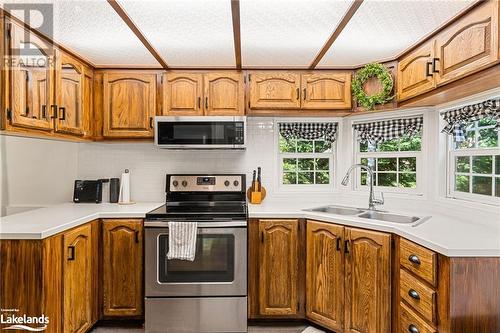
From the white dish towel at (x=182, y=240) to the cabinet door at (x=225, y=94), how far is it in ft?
3.46

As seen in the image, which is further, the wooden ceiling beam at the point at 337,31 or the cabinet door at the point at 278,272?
the cabinet door at the point at 278,272

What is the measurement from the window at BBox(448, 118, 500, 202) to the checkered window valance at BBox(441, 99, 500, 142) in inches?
1.9

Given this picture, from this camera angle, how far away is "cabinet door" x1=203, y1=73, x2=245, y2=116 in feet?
9.29

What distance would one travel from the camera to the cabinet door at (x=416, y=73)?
2.05m

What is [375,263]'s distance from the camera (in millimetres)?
2111

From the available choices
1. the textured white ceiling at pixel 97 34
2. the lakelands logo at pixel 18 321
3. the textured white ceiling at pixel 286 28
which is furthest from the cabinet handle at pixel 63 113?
the textured white ceiling at pixel 286 28

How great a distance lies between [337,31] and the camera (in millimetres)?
2055

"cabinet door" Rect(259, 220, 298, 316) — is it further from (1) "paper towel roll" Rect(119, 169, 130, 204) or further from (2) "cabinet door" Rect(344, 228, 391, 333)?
(1) "paper towel roll" Rect(119, 169, 130, 204)

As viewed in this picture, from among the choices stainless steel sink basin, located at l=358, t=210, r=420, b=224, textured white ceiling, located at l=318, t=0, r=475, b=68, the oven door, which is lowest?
the oven door

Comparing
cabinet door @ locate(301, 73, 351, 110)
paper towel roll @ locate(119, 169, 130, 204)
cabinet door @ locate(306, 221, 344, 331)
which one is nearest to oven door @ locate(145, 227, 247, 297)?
cabinet door @ locate(306, 221, 344, 331)

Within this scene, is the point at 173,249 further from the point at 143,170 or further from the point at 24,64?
the point at 24,64

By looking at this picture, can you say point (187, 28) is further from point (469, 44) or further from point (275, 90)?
point (469, 44)

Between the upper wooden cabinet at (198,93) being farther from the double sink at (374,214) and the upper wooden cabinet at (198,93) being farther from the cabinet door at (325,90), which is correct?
the double sink at (374,214)

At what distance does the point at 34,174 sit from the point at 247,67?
2.12 m
